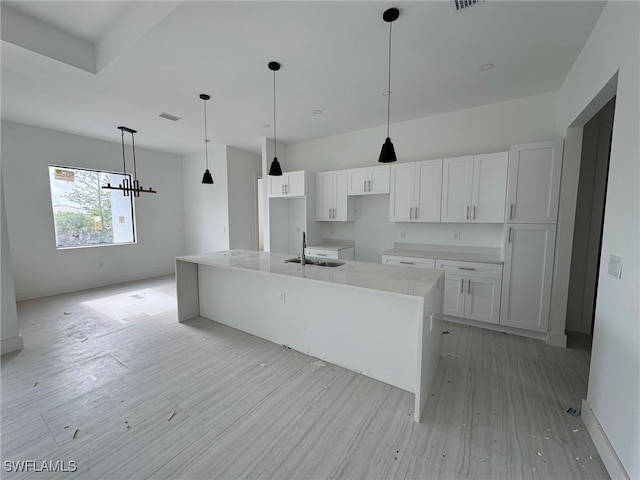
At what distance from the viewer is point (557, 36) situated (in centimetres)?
215

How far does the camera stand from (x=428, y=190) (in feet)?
12.0

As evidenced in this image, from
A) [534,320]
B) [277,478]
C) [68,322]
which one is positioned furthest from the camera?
[68,322]

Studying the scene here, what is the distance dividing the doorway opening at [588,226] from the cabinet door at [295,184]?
3.68 m

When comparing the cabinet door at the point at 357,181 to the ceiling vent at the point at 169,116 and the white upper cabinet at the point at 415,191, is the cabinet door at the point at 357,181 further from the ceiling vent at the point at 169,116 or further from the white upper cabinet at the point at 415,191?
the ceiling vent at the point at 169,116

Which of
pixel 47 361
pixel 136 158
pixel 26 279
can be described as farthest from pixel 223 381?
pixel 136 158

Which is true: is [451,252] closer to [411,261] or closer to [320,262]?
[411,261]

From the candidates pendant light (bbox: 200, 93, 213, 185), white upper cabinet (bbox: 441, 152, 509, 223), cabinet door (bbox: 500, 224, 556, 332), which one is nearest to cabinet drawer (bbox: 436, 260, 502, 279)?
cabinet door (bbox: 500, 224, 556, 332)

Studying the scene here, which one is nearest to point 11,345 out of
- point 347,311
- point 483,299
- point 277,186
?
point 347,311

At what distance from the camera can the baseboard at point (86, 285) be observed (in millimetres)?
4406

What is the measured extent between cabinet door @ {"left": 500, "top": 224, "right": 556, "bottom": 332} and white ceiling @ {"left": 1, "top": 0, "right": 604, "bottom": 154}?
5.56 feet

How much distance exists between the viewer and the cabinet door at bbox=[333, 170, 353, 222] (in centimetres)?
441

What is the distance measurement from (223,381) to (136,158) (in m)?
5.45

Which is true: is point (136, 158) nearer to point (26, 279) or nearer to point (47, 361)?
point (26, 279)

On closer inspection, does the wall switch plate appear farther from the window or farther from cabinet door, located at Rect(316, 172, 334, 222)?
the window
